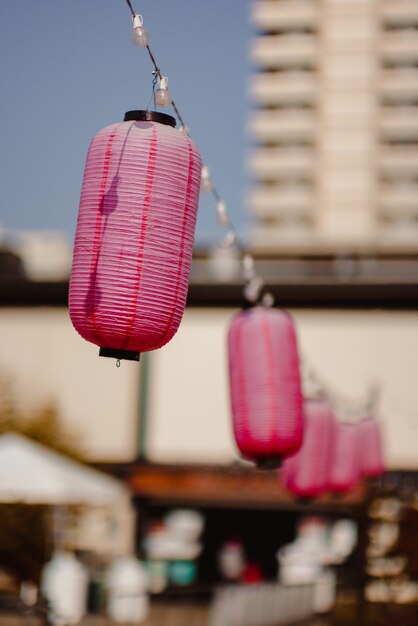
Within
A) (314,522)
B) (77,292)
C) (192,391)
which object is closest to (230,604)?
(77,292)

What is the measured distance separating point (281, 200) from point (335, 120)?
576 centimetres

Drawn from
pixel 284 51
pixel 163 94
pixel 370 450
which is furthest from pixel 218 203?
pixel 284 51

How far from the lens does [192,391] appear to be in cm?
2889

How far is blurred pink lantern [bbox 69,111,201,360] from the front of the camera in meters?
6.06

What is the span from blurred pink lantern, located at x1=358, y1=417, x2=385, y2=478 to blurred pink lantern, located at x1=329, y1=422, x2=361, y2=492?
3.44 ft

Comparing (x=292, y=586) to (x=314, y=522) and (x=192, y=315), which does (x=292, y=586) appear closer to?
(x=314, y=522)

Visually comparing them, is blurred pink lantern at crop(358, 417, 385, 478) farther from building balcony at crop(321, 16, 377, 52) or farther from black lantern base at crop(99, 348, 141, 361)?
building balcony at crop(321, 16, 377, 52)

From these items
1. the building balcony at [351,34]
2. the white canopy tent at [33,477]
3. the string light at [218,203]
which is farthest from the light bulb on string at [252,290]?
the building balcony at [351,34]

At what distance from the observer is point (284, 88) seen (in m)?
75.6

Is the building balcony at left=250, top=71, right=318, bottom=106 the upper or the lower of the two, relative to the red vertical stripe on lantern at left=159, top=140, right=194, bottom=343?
upper

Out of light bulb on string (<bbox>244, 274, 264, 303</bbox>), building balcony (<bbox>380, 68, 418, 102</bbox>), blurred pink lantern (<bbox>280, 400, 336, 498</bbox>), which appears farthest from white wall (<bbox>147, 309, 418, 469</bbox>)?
building balcony (<bbox>380, 68, 418, 102</bbox>)

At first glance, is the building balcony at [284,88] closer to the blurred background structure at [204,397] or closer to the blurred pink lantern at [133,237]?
the blurred background structure at [204,397]

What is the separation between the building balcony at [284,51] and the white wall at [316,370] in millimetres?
48475

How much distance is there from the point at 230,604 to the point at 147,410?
1385cm
